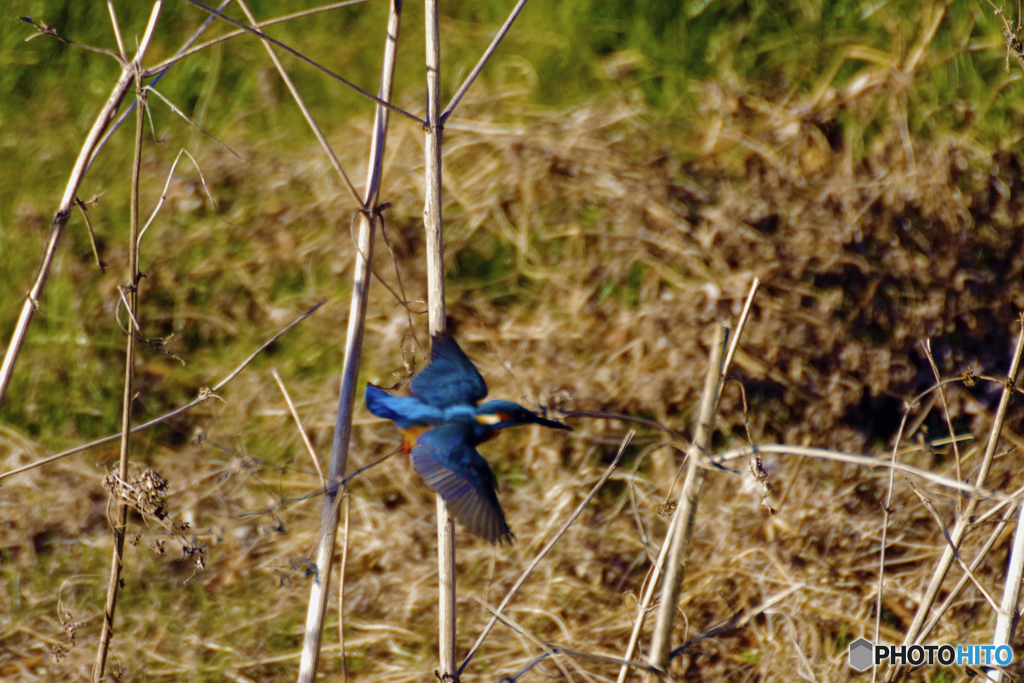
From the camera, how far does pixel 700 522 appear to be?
3.27 meters

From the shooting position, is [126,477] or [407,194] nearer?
[126,477]

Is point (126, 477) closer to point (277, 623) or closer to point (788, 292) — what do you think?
point (277, 623)

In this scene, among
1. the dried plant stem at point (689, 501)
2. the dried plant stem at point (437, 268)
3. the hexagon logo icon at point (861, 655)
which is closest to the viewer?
the dried plant stem at point (689, 501)

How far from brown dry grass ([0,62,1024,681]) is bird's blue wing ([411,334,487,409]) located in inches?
31.7

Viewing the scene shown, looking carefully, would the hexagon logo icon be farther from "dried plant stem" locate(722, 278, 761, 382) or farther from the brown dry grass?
"dried plant stem" locate(722, 278, 761, 382)

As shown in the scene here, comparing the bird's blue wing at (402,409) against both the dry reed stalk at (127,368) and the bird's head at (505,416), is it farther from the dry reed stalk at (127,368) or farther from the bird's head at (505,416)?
the dry reed stalk at (127,368)

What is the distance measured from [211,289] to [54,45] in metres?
1.76

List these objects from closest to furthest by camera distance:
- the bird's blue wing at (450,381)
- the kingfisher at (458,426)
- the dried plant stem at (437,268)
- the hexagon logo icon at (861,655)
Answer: the dried plant stem at (437,268), the kingfisher at (458,426), the bird's blue wing at (450,381), the hexagon logo icon at (861,655)

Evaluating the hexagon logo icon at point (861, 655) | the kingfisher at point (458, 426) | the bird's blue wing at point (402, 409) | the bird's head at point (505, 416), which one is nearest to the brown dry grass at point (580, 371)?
the hexagon logo icon at point (861, 655)

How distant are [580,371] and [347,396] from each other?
184 cm

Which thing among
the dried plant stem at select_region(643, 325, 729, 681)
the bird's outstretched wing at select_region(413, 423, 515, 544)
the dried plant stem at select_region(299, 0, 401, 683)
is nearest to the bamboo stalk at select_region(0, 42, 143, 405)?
the dried plant stem at select_region(299, 0, 401, 683)

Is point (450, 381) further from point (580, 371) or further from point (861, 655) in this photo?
point (861, 655)

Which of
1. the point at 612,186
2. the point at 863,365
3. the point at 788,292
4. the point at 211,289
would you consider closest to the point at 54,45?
the point at 211,289

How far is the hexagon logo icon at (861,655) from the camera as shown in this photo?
112 inches
